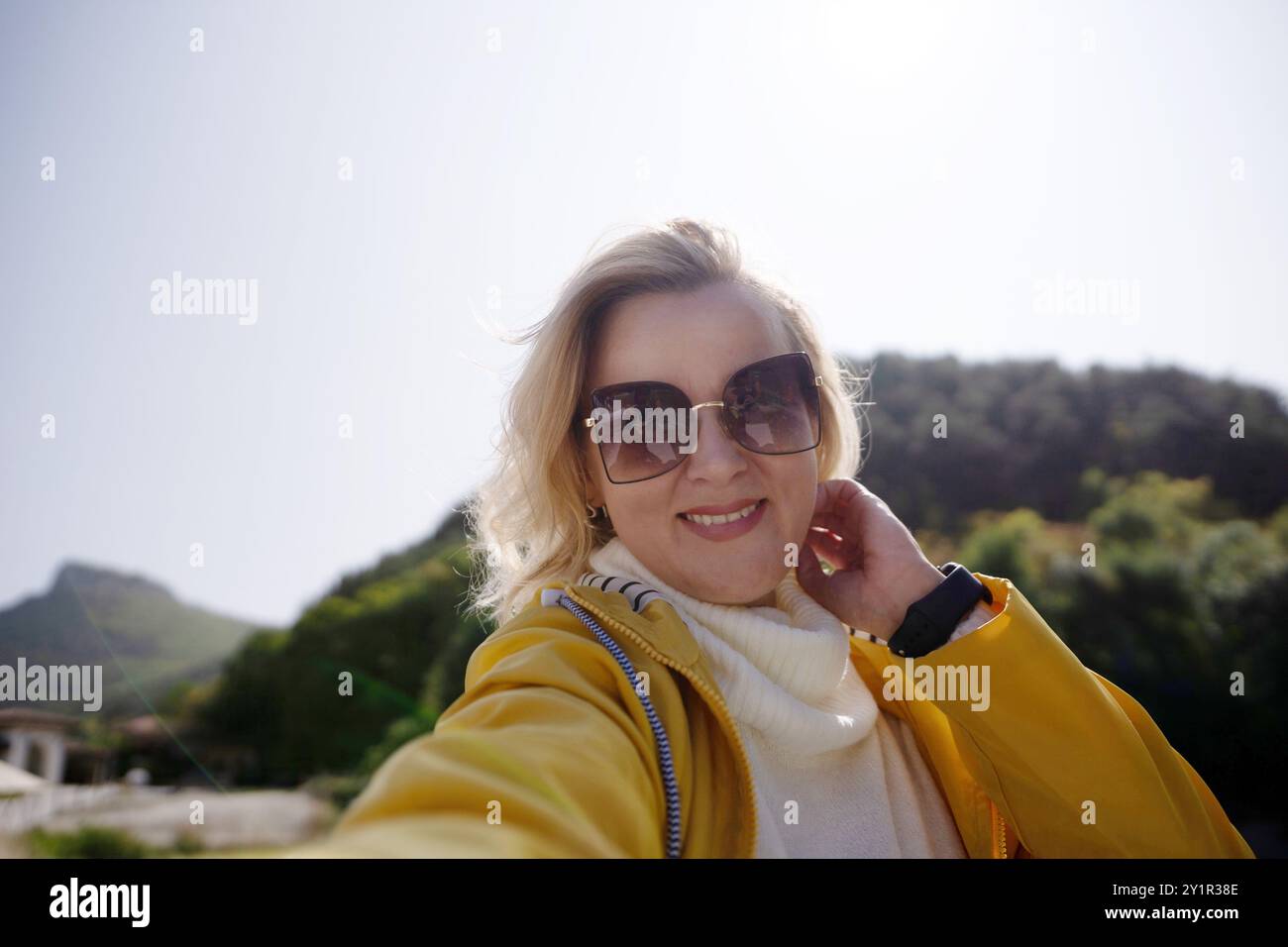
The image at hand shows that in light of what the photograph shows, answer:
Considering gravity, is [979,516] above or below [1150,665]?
above

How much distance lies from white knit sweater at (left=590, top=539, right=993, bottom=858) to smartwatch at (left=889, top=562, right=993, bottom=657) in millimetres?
29

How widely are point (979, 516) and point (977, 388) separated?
3.79 metres

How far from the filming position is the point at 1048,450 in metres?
17.2

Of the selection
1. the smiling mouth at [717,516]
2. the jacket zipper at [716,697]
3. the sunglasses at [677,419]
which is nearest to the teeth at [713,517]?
the smiling mouth at [717,516]

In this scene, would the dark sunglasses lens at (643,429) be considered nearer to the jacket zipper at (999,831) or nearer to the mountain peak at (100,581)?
the jacket zipper at (999,831)

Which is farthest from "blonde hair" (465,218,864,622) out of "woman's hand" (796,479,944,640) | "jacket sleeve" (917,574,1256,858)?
"jacket sleeve" (917,574,1256,858)

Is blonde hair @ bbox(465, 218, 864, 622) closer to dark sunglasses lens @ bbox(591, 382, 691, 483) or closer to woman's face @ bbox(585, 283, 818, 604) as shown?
woman's face @ bbox(585, 283, 818, 604)

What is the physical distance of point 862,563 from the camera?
86.2 inches

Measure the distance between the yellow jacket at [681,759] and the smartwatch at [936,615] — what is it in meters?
0.05

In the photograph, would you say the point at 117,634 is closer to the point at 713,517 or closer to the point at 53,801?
the point at 53,801

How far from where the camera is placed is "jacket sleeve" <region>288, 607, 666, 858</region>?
3.26ft

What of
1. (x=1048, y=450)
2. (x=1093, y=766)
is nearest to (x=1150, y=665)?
(x=1048, y=450)

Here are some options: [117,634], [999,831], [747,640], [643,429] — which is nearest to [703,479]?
[643,429]
